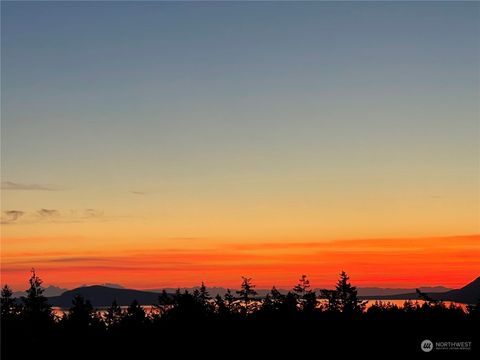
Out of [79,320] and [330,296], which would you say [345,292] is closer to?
[330,296]

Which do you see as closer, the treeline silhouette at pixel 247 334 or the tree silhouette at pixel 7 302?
the treeline silhouette at pixel 247 334

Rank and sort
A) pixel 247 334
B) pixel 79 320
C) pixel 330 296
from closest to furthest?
pixel 247 334 < pixel 79 320 < pixel 330 296

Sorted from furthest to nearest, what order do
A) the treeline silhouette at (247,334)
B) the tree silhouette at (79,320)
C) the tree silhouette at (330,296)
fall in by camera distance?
the tree silhouette at (330,296) → the tree silhouette at (79,320) → the treeline silhouette at (247,334)

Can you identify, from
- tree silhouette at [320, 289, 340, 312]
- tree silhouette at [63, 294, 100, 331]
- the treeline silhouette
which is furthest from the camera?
tree silhouette at [320, 289, 340, 312]

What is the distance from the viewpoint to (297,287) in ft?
404

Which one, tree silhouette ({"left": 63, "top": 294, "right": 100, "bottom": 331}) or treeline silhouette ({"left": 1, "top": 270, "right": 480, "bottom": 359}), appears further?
tree silhouette ({"left": 63, "top": 294, "right": 100, "bottom": 331})

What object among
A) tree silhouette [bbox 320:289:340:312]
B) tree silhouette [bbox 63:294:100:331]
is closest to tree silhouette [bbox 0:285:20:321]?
tree silhouette [bbox 63:294:100:331]

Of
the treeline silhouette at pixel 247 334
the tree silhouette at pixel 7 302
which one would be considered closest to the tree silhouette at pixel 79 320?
the treeline silhouette at pixel 247 334

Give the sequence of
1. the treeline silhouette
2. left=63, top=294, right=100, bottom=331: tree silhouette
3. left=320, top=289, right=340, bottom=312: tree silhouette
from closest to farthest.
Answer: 1. the treeline silhouette
2. left=63, top=294, right=100, bottom=331: tree silhouette
3. left=320, top=289, right=340, bottom=312: tree silhouette

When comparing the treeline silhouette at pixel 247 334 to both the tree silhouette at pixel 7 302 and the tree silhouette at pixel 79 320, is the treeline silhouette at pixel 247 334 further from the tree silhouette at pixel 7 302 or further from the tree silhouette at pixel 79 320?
the tree silhouette at pixel 7 302

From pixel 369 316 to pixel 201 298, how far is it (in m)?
35.8

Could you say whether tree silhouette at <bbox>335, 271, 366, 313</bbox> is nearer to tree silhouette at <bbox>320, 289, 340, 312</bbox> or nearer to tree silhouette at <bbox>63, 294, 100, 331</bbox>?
tree silhouette at <bbox>320, 289, 340, 312</bbox>

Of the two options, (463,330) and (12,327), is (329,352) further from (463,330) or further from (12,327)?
(12,327)

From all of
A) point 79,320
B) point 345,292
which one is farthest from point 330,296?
point 79,320
